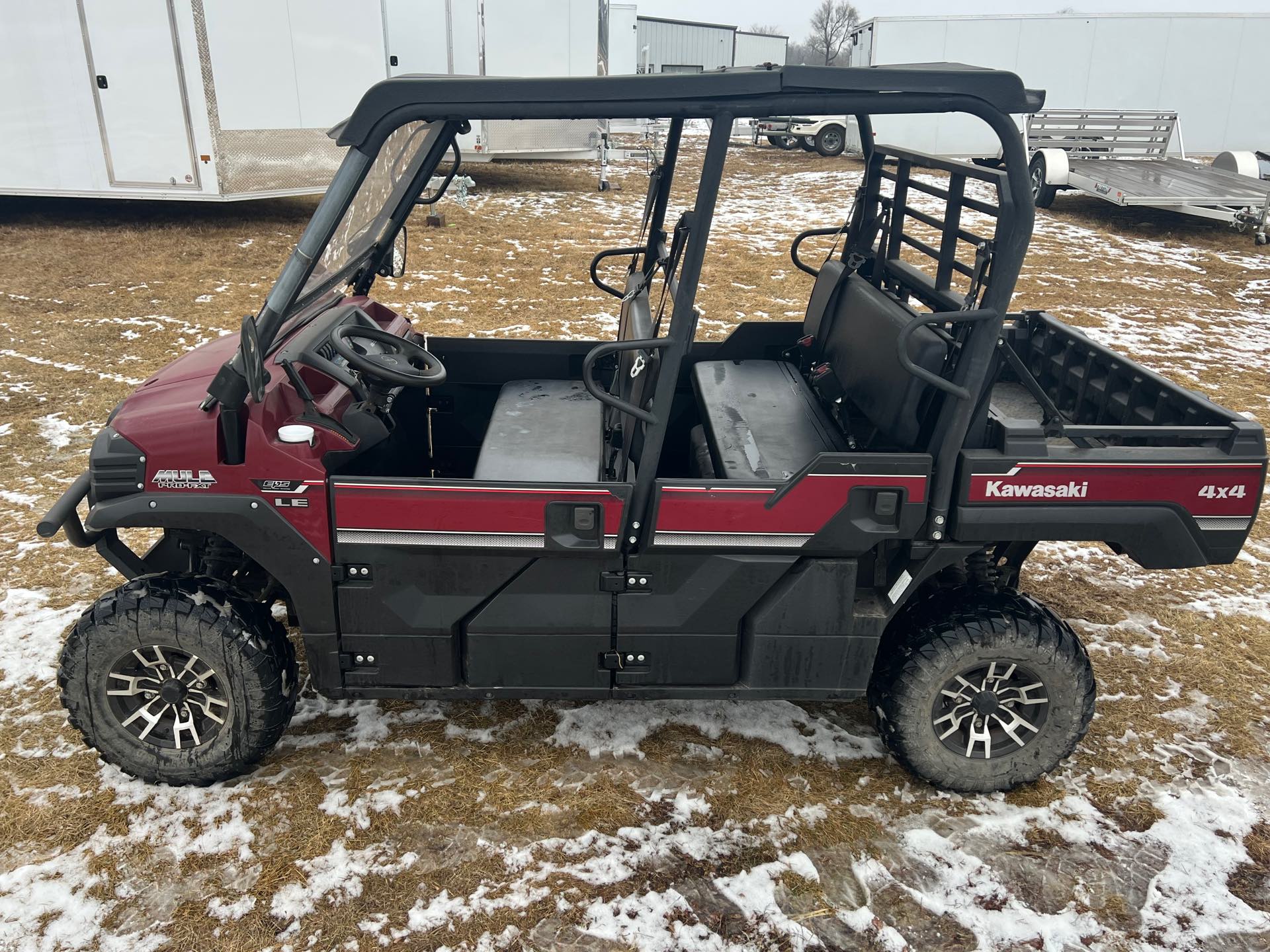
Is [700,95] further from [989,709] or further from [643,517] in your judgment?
[989,709]

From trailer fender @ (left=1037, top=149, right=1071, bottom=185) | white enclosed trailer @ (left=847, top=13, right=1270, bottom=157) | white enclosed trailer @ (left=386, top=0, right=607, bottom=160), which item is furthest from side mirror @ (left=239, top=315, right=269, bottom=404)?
white enclosed trailer @ (left=847, top=13, right=1270, bottom=157)

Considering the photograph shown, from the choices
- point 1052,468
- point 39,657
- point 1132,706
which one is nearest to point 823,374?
point 1052,468

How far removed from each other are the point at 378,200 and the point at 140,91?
787cm

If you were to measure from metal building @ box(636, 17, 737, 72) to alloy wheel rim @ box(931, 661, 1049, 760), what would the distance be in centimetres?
3455

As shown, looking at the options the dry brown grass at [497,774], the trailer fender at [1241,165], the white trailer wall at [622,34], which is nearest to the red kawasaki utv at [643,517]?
the dry brown grass at [497,774]

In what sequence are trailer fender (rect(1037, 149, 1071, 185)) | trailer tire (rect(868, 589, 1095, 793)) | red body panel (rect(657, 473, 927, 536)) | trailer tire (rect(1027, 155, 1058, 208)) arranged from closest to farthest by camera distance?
red body panel (rect(657, 473, 927, 536)), trailer tire (rect(868, 589, 1095, 793)), trailer tire (rect(1027, 155, 1058, 208)), trailer fender (rect(1037, 149, 1071, 185))

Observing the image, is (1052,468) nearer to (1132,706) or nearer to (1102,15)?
(1132,706)

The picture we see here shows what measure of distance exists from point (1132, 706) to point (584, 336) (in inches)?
211

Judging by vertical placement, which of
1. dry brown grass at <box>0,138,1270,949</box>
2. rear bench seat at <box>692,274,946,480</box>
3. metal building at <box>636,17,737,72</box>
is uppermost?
metal building at <box>636,17,737,72</box>

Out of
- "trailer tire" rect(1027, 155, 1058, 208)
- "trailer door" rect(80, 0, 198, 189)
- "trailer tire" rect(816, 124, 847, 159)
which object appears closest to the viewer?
"trailer door" rect(80, 0, 198, 189)

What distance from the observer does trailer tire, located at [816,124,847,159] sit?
19438 millimetres

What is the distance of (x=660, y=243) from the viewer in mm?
3389

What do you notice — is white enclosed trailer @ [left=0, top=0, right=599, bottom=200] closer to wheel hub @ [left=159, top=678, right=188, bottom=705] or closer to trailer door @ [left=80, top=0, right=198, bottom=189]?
trailer door @ [left=80, top=0, right=198, bottom=189]

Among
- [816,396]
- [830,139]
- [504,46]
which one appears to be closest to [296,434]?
[816,396]
